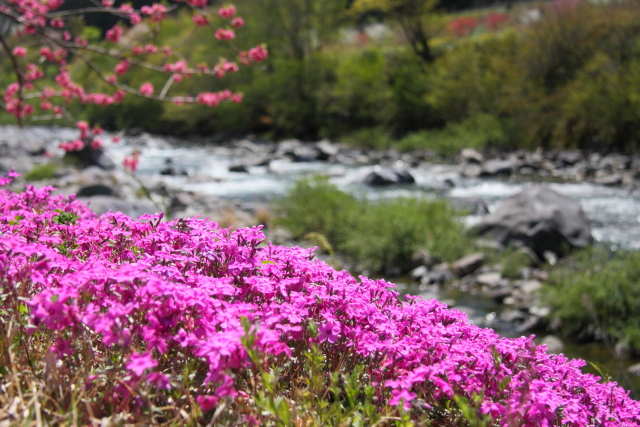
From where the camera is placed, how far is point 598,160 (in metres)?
17.6

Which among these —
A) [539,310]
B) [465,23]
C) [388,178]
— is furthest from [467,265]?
[465,23]

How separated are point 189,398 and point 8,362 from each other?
1.91 feet

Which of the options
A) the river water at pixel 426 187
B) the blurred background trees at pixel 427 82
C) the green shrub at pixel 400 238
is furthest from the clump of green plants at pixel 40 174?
the green shrub at pixel 400 238

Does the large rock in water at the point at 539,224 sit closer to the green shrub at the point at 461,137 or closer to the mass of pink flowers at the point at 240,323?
the mass of pink flowers at the point at 240,323

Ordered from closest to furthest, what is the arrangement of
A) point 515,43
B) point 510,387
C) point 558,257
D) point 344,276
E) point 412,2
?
point 510,387 < point 344,276 < point 558,257 < point 515,43 < point 412,2

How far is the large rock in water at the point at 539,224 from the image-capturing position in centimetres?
958

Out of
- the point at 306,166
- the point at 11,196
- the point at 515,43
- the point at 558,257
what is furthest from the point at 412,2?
the point at 11,196

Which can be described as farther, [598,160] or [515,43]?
[515,43]

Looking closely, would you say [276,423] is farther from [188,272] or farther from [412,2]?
[412,2]

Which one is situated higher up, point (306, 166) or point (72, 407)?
point (72, 407)

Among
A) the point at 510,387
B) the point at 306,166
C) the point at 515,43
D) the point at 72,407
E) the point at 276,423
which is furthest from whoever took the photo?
the point at 515,43

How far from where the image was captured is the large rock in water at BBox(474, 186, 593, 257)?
31.4 ft

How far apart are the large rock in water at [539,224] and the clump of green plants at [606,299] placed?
7.17 ft

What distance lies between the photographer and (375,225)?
32.2 feet
